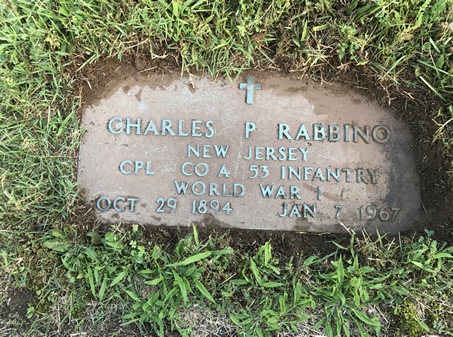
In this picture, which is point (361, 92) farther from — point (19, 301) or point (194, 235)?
point (19, 301)

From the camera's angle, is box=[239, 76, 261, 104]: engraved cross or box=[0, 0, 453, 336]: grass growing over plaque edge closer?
box=[0, 0, 453, 336]: grass growing over plaque edge

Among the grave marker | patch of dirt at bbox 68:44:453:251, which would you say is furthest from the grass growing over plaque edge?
the grave marker

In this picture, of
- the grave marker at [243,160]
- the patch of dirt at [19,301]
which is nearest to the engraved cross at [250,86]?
the grave marker at [243,160]

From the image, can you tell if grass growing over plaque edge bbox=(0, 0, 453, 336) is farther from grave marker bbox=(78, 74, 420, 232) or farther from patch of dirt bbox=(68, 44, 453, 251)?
grave marker bbox=(78, 74, 420, 232)

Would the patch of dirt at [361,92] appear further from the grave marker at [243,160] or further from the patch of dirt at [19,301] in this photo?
the patch of dirt at [19,301]

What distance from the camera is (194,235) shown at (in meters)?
1.99

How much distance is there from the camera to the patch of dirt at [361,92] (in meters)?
2.05

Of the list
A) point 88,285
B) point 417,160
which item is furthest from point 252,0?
point 88,285

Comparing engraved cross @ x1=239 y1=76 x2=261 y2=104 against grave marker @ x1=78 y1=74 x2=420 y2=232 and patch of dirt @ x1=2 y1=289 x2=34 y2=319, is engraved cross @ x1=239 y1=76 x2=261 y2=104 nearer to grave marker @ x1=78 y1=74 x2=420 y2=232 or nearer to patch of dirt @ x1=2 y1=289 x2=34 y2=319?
grave marker @ x1=78 y1=74 x2=420 y2=232

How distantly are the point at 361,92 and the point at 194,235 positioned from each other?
140cm

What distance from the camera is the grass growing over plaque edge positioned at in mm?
1958

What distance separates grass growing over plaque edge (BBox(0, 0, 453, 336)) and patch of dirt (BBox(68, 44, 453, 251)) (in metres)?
0.02

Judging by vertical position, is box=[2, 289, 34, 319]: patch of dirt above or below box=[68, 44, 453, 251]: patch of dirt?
below

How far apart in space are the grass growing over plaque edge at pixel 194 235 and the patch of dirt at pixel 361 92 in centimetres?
2
